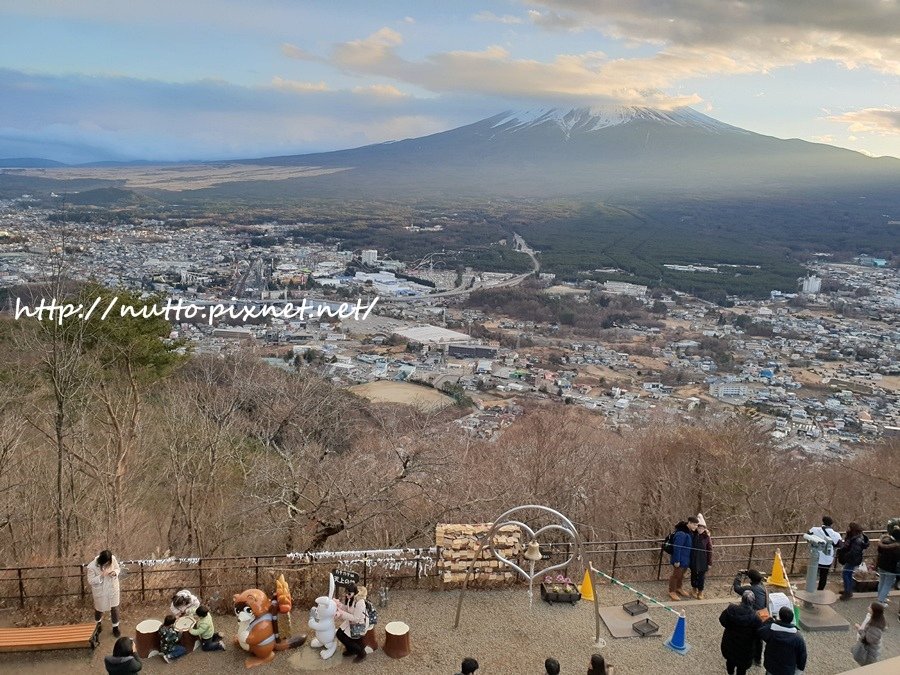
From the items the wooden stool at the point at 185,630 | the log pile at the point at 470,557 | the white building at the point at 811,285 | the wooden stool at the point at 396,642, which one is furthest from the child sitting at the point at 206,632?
the white building at the point at 811,285

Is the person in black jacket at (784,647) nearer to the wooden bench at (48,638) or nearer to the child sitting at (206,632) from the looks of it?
the child sitting at (206,632)

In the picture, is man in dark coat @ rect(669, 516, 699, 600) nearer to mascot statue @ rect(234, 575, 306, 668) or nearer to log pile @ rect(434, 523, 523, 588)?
log pile @ rect(434, 523, 523, 588)

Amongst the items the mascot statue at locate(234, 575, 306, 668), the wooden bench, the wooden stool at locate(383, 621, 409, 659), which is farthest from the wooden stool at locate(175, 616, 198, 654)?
the wooden stool at locate(383, 621, 409, 659)

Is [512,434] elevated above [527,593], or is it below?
below

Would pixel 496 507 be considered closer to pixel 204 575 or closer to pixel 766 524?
pixel 766 524

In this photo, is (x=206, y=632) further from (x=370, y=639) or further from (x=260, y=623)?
(x=370, y=639)

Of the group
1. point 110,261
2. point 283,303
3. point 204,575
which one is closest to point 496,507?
point 204,575

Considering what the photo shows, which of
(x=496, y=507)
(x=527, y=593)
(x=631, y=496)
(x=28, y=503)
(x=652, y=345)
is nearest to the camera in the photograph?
(x=527, y=593)
